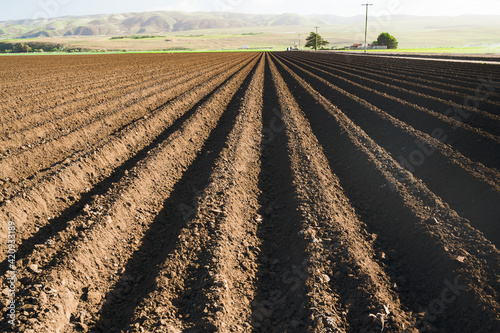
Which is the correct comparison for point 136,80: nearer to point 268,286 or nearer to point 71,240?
point 71,240

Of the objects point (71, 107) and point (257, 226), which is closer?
point (257, 226)

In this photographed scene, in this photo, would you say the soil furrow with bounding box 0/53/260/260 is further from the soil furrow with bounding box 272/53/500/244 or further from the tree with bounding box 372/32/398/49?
the tree with bounding box 372/32/398/49

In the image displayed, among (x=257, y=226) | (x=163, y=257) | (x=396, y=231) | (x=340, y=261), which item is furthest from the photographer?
(x=257, y=226)

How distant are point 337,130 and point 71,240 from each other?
6.93 m

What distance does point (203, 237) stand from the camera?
4.28 m

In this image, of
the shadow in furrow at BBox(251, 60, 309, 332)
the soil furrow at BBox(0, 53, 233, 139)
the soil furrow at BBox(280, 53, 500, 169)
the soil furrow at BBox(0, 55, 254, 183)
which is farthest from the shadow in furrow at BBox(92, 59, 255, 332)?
the soil furrow at BBox(280, 53, 500, 169)

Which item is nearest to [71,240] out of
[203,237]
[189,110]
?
[203,237]

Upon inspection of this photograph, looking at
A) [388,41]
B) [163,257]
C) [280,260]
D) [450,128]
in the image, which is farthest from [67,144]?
[388,41]

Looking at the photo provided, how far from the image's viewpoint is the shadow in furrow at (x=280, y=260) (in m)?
3.19

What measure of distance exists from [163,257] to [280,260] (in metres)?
1.43

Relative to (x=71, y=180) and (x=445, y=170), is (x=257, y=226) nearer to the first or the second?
(x=71, y=180)

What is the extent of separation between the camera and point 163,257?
3980 millimetres

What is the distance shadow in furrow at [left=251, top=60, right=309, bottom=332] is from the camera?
3189mm

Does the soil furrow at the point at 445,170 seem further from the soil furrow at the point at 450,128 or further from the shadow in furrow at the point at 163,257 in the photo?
the shadow in furrow at the point at 163,257
